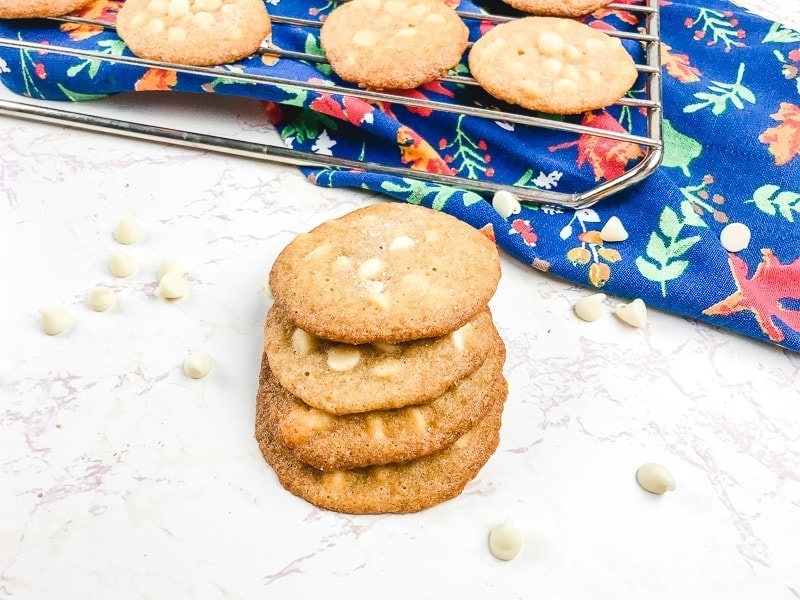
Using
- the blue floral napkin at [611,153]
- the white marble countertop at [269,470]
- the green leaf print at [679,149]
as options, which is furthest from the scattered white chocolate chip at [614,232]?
the green leaf print at [679,149]

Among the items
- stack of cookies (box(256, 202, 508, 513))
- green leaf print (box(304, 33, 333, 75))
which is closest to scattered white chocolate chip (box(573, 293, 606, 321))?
stack of cookies (box(256, 202, 508, 513))

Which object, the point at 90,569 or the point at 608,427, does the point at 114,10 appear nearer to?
the point at 90,569

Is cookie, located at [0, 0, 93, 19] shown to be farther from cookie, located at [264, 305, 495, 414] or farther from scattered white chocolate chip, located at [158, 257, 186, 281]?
cookie, located at [264, 305, 495, 414]

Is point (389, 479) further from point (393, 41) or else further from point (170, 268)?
point (393, 41)

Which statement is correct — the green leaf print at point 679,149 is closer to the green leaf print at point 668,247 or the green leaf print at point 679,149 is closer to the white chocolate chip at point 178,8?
the green leaf print at point 668,247

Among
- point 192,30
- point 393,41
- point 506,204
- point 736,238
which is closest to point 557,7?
point 393,41
